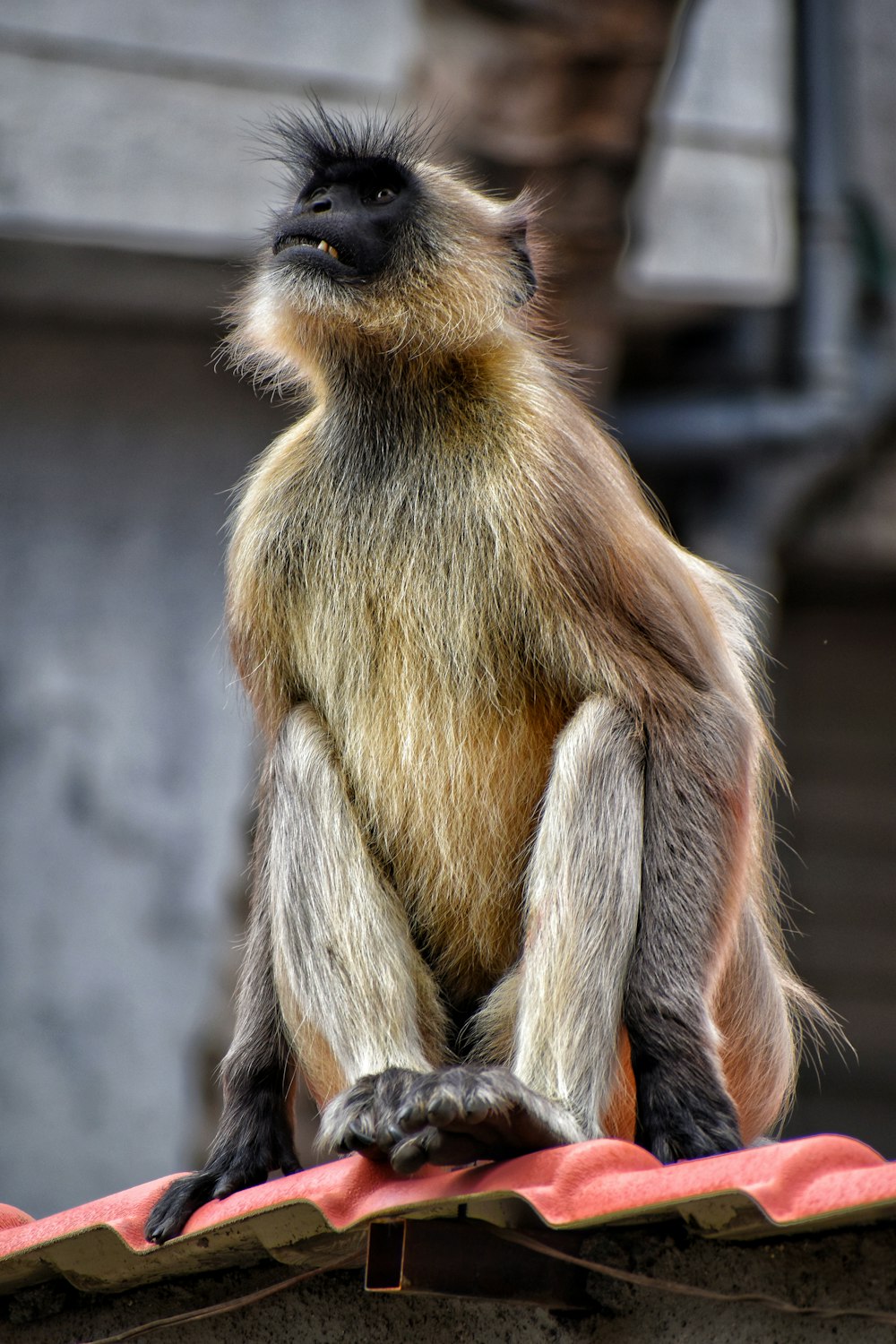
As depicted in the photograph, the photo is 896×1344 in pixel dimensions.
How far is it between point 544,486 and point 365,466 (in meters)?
0.46

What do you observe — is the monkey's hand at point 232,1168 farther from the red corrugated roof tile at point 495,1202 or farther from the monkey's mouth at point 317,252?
the monkey's mouth at point 317,252

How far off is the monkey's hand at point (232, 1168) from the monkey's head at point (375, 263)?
66.1 inches

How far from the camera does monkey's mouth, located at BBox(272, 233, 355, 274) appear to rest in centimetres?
389

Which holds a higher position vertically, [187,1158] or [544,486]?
[544,486]

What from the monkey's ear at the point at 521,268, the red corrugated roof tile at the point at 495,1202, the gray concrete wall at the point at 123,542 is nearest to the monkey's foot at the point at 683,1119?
the red corrugated roof tile at the point at 495,1202

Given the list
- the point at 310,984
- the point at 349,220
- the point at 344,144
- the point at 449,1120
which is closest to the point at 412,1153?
the point at 449,1120

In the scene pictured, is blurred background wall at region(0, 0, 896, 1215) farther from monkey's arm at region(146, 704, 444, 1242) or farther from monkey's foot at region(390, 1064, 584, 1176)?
monkey's foot at region(390, 1064, 584, 1176)

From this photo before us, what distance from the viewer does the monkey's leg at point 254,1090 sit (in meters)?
3.43

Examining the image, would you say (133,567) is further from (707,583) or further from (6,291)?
(707,583)

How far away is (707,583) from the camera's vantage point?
4102 millimetres

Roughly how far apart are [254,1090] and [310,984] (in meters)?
0.42

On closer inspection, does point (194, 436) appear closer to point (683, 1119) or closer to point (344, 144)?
point (344, 144)

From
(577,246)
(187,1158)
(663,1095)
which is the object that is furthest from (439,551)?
(187,1158)

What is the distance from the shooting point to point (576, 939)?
3.10 metres
